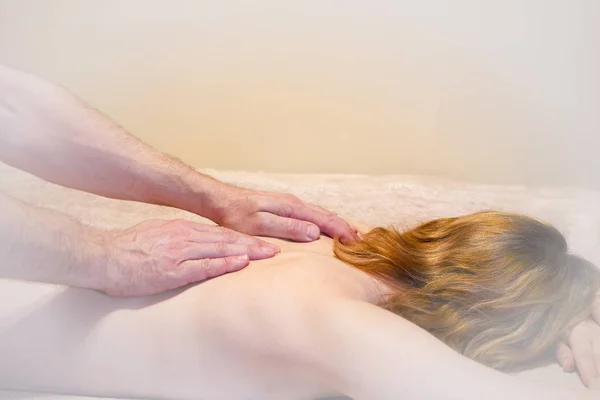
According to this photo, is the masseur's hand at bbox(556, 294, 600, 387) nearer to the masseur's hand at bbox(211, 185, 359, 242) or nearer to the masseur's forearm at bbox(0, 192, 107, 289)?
the masseur's hand at bbox(211, 185, 359, 242)

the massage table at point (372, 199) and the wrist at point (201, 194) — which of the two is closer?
the wrist at point (201, 194)

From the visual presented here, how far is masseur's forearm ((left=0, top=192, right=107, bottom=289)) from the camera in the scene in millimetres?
785

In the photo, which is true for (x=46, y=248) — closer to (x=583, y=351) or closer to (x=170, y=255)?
(x=170, y=255)

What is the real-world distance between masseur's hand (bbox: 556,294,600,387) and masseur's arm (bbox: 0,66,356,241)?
0.38 m

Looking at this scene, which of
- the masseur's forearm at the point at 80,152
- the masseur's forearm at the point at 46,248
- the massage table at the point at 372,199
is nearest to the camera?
the masseur's forearm at the point at 46,248

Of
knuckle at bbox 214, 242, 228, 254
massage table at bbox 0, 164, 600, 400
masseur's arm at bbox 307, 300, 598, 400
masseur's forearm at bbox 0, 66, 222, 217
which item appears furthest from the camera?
massage table at bbox 0, 164, 600, 400

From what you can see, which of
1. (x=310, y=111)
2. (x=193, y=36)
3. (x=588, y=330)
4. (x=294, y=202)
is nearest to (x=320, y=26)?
(x=310, y=111)

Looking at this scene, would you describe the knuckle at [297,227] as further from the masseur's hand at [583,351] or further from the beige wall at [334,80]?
the beige wall at [334,80]

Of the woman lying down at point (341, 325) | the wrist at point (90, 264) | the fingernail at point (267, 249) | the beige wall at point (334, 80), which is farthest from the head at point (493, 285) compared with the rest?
the beige wall at point (334, 80)

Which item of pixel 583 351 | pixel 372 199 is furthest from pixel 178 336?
pixel 372 199

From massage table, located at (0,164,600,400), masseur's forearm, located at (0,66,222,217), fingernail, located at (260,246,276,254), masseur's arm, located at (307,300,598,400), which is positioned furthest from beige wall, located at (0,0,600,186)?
masseur's arm, located at (307,300,598,400)

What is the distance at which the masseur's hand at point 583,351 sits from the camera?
34.5 inches

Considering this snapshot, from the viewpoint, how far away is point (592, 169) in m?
1.48

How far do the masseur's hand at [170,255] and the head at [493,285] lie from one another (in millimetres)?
174
